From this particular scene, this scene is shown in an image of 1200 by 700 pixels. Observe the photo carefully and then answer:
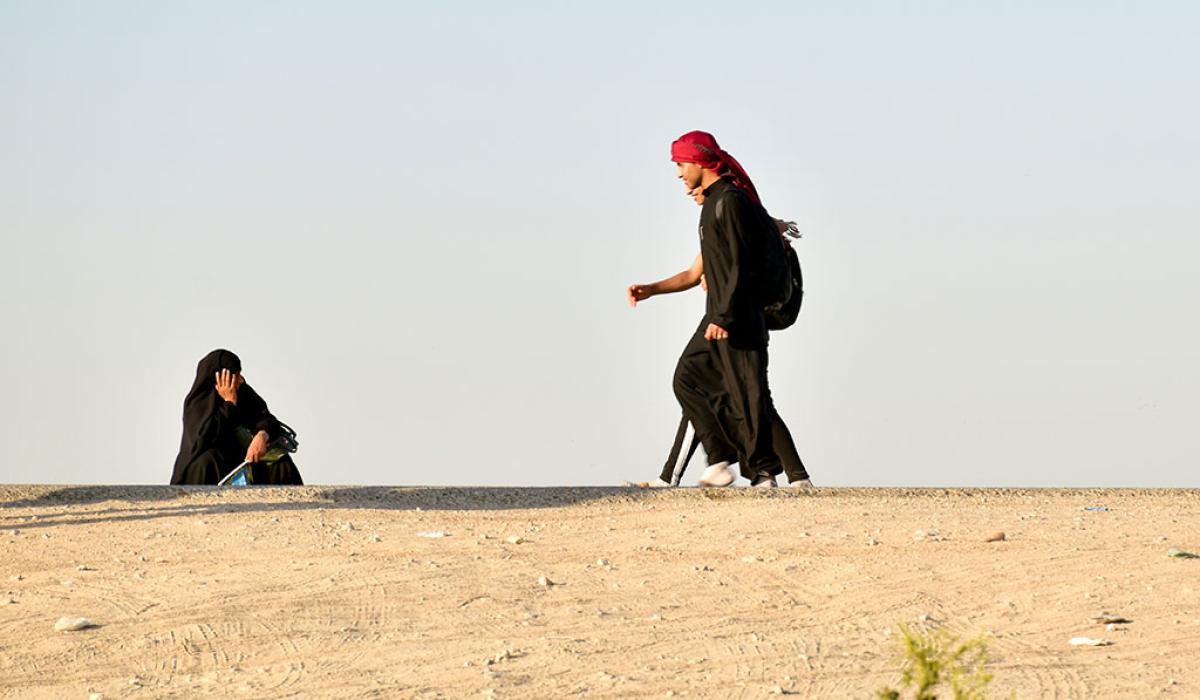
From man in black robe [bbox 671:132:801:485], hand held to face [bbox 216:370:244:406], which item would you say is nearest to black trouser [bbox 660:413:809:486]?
man in black robe [bbox 671:132:801:485]

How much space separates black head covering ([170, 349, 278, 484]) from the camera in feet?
43.9

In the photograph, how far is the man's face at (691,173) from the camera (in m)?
12.2

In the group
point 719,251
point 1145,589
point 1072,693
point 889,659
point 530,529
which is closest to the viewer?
point 1072,693

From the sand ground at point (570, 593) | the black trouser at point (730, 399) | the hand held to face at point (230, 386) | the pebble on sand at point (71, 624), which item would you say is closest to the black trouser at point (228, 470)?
the hand held to face at point (230, 386)

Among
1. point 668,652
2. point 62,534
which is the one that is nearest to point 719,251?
point 62,534

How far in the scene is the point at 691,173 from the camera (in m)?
12.2

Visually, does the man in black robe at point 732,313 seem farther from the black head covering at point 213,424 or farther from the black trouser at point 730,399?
the black head covering at point 213,424

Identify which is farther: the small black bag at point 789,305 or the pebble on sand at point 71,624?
the small black bag at point 789,305

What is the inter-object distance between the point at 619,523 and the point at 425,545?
1278mm

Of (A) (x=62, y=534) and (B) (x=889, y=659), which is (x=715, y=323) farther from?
(B) (x=889, y=659)

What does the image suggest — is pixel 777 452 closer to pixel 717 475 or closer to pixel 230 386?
pixel 717 475

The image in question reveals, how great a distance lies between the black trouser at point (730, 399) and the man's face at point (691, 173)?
34.1 inches

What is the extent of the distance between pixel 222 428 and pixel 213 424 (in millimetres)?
71

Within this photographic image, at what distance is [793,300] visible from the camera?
40.7 feet
